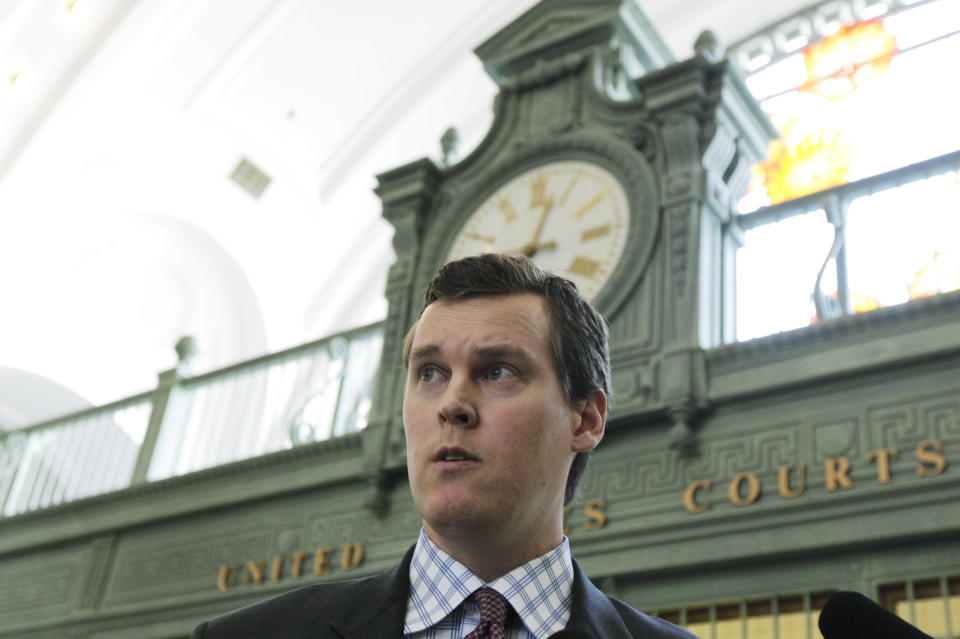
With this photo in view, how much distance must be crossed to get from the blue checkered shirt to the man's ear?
200mm

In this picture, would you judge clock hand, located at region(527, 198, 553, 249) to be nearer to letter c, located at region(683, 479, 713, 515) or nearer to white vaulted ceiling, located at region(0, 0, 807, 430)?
letter c, located at region(683, 479, 713, 515)

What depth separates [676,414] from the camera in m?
4.58

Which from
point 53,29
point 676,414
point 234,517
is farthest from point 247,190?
point 676,414

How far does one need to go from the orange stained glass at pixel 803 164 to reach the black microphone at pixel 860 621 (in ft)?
30.1

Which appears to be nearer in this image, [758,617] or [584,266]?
[758,617]

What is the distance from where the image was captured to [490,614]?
4.75 feet

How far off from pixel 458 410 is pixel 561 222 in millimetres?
Result: 4083

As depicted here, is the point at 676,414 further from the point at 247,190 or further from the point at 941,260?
the point at 247,190

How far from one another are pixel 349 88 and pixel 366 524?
6.89 metres

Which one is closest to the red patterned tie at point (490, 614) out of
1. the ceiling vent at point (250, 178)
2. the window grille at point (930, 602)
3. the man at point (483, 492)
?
the man at point (483, 492)

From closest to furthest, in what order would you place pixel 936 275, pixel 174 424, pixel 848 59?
pixel 174 424, pixel 936 275, pixel 848 59

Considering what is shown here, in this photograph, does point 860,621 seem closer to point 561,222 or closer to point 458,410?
point 458,410

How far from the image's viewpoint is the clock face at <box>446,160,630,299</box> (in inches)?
210

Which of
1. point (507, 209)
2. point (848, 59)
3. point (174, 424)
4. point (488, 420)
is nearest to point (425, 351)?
point (488, 420)
